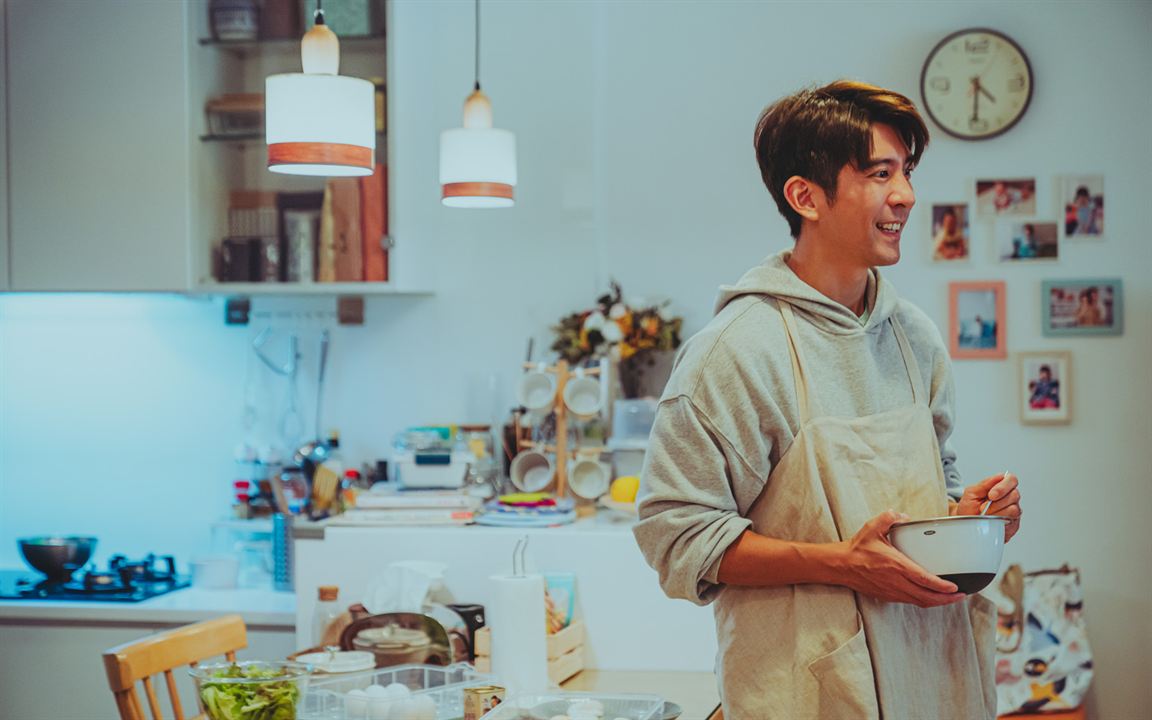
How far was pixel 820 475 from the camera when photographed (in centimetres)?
165

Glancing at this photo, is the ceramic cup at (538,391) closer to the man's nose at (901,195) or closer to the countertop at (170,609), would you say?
the countertop at (170,609)

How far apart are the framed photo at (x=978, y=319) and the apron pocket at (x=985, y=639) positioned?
6.30 ft

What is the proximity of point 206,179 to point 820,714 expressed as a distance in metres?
2.55

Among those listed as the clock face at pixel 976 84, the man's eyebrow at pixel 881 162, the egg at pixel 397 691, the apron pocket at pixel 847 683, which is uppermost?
the clock face at pixel 976 84

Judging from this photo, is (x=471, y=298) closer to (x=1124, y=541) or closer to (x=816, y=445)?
(x=1124, y=541)

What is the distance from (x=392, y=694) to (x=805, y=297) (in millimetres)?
928

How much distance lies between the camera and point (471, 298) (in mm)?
3781

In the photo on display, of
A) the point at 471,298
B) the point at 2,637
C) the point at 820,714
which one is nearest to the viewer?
the point at 820,714

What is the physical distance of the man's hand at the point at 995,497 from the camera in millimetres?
1693

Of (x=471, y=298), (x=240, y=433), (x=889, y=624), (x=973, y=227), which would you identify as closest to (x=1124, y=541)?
(x=973, y=227)

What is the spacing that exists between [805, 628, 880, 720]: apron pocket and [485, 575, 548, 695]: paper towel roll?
0.93 meters

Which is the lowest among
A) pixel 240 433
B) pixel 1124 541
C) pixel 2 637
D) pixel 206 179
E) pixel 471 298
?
pixel 2 637

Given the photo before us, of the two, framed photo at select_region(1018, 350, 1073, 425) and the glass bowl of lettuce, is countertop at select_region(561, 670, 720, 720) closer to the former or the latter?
the glass bowl of lettuce

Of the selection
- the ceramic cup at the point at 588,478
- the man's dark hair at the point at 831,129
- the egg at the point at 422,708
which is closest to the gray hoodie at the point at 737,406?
the man's dark hair at the point at 831,129
